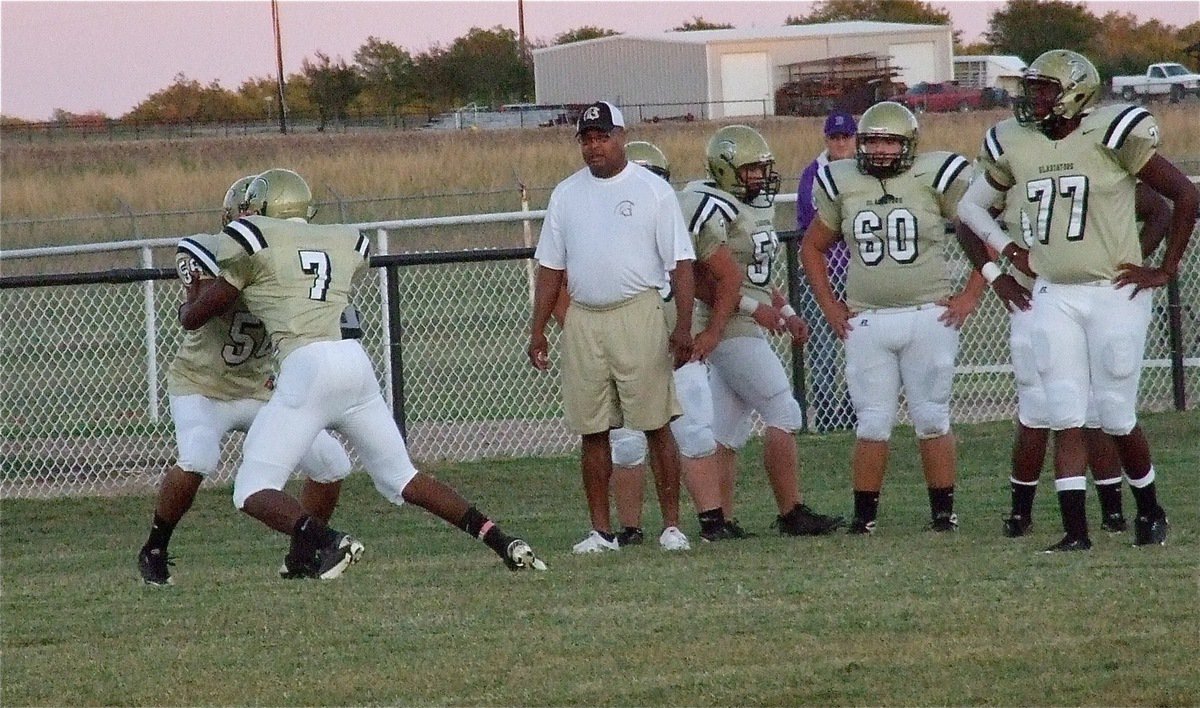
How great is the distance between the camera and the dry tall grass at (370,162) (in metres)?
34.0

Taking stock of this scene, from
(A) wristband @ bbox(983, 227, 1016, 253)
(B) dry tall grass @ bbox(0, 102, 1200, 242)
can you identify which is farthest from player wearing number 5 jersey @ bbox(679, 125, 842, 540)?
(B) dry tall grass @ bbox(0, 102, 1200, 242)

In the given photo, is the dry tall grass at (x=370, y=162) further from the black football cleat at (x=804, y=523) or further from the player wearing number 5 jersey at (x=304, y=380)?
the player wearing number 5 jersey at (x=304, y=380)

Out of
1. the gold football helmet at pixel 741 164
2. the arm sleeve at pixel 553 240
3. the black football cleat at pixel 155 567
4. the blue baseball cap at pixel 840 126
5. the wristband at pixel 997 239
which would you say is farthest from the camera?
the blue baseball cap at pixel 840 126

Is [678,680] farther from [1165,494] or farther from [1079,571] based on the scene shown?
[1165,494]

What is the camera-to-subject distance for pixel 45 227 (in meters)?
31.8

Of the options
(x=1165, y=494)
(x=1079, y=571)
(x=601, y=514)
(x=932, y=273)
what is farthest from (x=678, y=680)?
(x=1165, y=494)

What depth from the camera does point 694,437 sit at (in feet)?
27.8

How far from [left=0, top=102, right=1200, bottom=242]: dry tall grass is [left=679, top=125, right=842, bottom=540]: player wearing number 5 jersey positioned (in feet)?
67.5

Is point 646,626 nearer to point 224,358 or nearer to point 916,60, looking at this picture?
point 224,358

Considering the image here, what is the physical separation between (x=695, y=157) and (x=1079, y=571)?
27.4m

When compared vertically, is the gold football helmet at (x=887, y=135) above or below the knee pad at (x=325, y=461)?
above

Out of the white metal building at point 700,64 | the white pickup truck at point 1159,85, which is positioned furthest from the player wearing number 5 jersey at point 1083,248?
the white metal building at point 700,64

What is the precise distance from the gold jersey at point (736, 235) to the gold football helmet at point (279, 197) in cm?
169

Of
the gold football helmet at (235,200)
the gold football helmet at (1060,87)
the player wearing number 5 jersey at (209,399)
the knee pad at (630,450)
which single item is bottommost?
the knee pad at (630,450)
